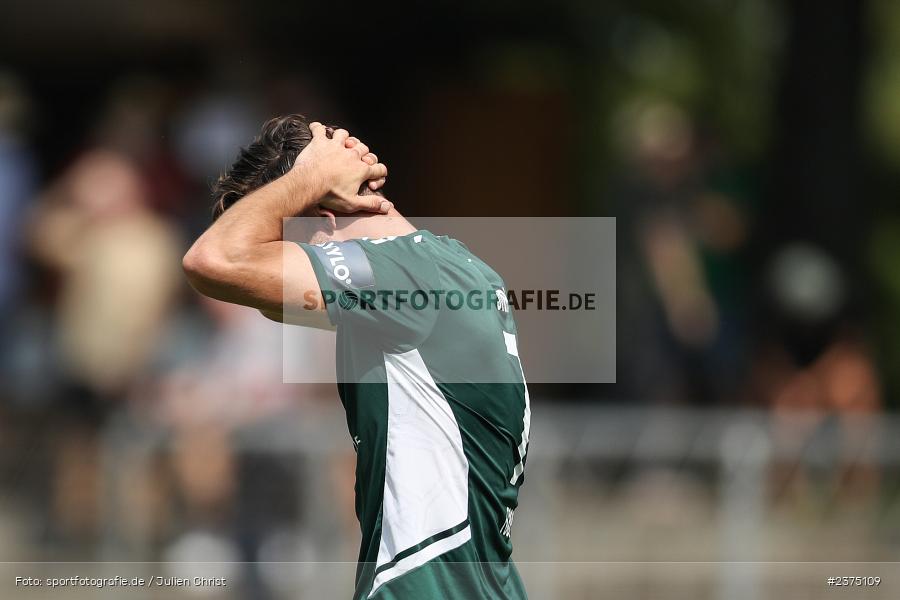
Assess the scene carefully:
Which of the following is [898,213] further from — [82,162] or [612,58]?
[82,162]

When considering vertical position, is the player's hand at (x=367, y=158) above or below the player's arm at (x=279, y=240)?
above

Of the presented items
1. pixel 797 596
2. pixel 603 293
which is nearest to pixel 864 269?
pixel 603 293

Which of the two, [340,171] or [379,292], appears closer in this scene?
[379,292]

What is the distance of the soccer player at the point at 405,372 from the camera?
10.2 feet

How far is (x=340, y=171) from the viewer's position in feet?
10.8

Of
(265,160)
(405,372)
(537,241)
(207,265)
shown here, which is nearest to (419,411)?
(405,372)

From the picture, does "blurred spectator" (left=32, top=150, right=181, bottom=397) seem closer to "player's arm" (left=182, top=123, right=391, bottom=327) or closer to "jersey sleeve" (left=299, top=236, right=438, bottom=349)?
"player's arm" (left=182, top=123, right=391, bottom=327)

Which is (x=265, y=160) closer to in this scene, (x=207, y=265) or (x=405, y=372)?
(x=207, y=265)

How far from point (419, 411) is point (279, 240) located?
570 millimetres

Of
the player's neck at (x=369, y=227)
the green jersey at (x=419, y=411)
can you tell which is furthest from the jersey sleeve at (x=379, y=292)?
the player's neck at (x=369, y=227)

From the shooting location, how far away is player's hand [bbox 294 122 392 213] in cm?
328

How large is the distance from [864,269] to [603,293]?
2.21 meters

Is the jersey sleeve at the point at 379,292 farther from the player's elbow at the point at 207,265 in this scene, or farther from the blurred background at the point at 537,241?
the blurred background at the point at 537,241

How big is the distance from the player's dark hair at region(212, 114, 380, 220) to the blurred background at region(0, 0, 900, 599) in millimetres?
2977
